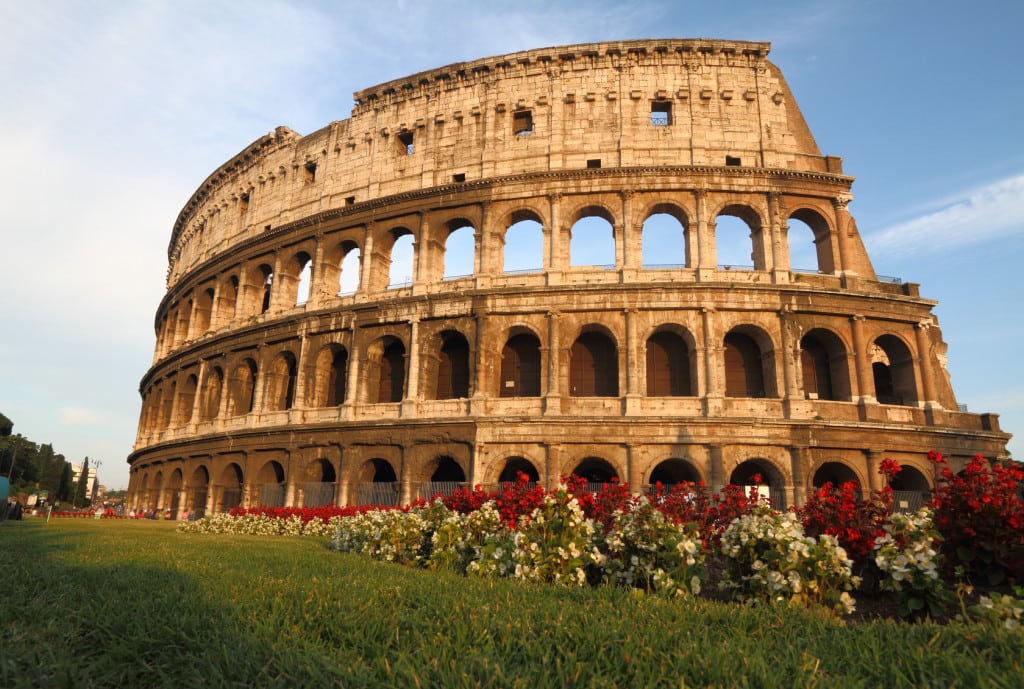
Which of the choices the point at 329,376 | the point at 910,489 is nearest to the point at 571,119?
the point at 329,376

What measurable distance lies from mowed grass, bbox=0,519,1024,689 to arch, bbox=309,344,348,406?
61.6 feet

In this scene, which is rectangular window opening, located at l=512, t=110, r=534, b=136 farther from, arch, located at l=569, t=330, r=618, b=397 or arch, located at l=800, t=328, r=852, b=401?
arch, located at l=800, t=328, r=852, b=401

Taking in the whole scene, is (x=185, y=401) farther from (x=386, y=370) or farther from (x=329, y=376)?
(x=386, y=370)

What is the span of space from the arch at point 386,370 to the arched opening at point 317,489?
338 cm

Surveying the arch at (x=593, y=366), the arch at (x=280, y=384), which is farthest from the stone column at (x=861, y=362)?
the arch at (x=280, y=384)

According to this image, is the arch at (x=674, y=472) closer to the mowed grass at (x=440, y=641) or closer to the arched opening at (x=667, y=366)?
the arched opening at (x=667, y=366)

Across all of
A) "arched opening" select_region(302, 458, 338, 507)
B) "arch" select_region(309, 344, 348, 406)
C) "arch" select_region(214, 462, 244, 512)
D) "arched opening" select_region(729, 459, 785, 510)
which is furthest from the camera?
"arch" select_region(214, 462, 244, 512)

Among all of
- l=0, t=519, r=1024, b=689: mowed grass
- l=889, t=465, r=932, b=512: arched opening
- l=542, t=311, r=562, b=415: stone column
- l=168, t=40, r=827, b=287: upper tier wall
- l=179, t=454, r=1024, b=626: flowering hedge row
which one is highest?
l=168, t=40, r=827, b=287: upper tier wall

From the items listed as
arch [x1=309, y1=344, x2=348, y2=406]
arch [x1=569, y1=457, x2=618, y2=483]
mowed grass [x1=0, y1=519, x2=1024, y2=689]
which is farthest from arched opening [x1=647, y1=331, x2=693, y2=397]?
mowed grass [x1=0, y1=519, x2=1024, y2=689]

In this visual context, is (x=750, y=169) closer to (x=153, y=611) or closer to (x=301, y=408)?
(x=301, y=408)

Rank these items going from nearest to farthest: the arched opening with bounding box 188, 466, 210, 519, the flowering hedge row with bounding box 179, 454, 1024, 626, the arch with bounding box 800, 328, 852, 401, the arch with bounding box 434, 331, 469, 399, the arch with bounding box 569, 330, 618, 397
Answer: the flowering hedge row with bounding box 179, 454, 1024, 626 < the arch with bounding box 800, 328, 852, 401 < the arch with bounding box 569, 330, 618, 397 < the arch with bounding box 434, 331, 469, 399 < the arched opening with bounding box 188, 466, 210, 519

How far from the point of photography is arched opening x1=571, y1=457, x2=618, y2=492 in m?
20.5

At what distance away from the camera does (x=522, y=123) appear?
24297 mm

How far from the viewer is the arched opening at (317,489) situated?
72.8 ft
